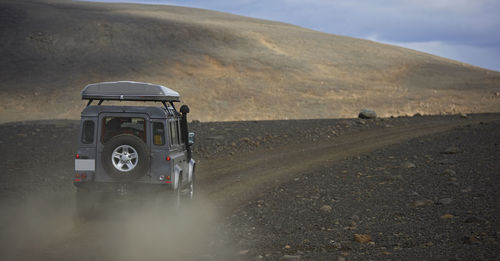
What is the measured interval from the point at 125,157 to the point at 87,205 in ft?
3.98

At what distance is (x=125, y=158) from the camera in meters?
8.84

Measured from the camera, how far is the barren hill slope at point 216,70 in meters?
46.0

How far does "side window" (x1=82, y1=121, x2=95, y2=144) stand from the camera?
9.23 metres

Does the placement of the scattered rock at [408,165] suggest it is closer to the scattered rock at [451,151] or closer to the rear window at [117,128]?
the scattered rock at [451,151]

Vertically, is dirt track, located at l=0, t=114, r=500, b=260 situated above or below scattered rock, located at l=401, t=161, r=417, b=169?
below

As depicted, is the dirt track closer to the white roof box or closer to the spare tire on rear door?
the spare tire on rear door

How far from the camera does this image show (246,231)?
9.27 metres

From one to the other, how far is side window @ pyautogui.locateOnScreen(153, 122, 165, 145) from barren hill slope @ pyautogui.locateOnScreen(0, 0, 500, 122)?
33717 mm

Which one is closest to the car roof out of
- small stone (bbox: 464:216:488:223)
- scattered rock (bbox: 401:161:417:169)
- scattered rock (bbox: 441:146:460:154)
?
small stone (bbox: 464:216:488:223)

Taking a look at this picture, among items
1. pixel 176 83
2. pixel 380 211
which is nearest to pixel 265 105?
pixel 176 83

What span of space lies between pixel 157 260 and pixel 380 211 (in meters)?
4.98

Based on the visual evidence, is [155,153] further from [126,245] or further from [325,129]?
[325,129]

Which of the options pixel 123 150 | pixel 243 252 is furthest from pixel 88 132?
pixel 243 252

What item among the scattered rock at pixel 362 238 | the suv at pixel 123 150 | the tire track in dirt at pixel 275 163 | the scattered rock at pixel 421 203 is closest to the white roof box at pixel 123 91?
the suv at pixel 123 150
